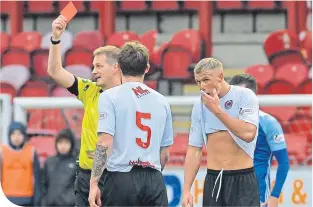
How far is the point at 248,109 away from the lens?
5.06 meters

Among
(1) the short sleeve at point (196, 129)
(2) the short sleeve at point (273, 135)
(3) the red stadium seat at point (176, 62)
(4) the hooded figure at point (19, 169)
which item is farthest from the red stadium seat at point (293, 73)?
(1) the short sleeve at point (196, 129)

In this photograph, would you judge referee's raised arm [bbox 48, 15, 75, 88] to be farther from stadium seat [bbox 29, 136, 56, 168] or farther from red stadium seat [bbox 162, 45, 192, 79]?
red stadium seat [bbox 162, 45, 192, 79]

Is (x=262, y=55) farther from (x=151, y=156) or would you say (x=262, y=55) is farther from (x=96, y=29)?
(x=151, y=156)

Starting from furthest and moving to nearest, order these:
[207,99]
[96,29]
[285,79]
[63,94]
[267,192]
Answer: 1. [96,29]
2. [63,94]
3. [285,79]
4. [267,192]
5. [207,99]

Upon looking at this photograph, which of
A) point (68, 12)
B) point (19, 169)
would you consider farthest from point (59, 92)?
point (68, 12)

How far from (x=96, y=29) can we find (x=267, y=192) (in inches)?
387

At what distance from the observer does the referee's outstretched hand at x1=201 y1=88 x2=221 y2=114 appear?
4.84 meters

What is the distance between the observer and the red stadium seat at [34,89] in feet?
42.0

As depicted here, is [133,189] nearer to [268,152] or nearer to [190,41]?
[268,152]

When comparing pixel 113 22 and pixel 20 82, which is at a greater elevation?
pixel 113 22

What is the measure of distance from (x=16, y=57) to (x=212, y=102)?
372 inches

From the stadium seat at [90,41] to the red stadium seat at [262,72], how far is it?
9.87 ft

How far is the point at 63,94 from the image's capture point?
41.2ft

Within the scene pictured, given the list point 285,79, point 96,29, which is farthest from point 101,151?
point 96,29
